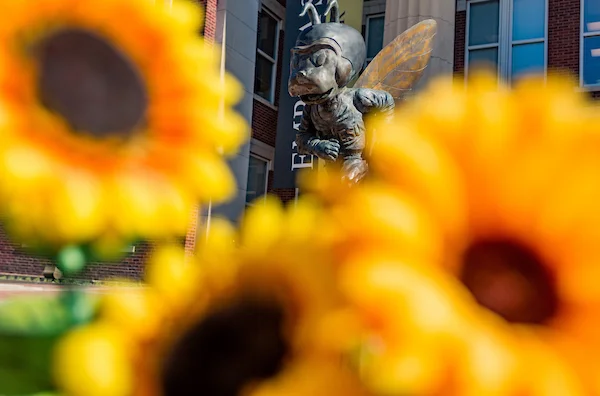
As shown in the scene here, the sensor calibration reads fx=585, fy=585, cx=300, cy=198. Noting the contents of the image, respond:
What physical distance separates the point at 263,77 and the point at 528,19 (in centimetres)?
506

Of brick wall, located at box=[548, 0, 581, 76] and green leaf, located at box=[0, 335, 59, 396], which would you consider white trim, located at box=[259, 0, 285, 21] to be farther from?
green leaf, located at box=[0, 335, 59, 396]

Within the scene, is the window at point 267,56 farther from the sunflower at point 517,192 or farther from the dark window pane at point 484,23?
the sunflower at point 517,192

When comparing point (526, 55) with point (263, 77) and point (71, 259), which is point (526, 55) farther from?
point (71, 259)

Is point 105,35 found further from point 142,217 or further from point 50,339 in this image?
point 50,339

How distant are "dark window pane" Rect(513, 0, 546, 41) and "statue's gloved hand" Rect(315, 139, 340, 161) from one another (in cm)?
821

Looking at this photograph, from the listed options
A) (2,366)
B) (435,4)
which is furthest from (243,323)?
(435,4)

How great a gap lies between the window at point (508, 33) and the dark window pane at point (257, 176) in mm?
4280

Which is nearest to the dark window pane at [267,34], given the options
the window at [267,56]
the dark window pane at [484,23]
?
the window at [267,56]

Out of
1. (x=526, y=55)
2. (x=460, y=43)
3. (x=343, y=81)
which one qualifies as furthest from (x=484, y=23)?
(x=343, y=81)

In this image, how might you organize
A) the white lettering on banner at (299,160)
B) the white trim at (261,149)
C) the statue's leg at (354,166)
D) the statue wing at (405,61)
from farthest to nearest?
the white trim at (261,149) < the white lettering on banner at (299,160) < the statue wing at (405,61) < the statue's leg at (354,166)

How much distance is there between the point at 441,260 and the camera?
1.33 ft

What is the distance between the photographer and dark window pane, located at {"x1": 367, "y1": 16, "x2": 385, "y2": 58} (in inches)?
460

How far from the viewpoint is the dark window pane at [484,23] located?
10.3m

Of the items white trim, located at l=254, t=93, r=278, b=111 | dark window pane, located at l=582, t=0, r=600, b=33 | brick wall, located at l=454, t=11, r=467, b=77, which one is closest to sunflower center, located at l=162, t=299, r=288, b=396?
dark window pane, located at l=582, t=0, r=600, b=33
